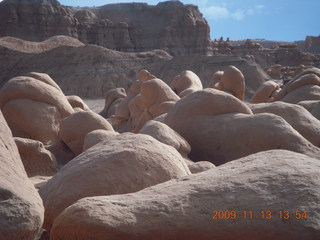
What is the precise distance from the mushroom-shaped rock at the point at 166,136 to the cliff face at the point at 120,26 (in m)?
35.9

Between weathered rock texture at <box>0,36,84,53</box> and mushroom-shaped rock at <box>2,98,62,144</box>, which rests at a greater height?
mushroom-shaped rock at <box>2,98,62,144</box>

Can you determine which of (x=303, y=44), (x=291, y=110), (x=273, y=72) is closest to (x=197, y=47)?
(x=273, y=72)

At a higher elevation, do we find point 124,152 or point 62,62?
point 124,152

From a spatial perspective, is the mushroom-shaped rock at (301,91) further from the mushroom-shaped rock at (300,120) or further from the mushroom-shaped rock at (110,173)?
the mushroom-shaped rock at (110,173)

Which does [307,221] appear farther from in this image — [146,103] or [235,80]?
[235,80]

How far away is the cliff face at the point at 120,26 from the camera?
38.8m

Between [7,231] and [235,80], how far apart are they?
26.0 ft

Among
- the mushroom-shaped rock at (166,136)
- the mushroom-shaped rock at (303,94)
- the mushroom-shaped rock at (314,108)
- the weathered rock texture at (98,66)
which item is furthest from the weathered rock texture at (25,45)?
the mushroom-shaped rock at (166,136)

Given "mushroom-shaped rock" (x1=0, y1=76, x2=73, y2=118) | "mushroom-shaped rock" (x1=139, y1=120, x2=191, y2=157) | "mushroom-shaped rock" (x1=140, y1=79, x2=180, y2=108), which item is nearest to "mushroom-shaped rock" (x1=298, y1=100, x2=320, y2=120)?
"mushroom-shaped rock" (x1=140, y1=79, x2=180, y2=108)

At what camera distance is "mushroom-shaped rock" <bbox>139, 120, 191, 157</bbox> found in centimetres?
435

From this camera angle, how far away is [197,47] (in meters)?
41.4

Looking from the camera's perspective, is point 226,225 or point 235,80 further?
point 235,80

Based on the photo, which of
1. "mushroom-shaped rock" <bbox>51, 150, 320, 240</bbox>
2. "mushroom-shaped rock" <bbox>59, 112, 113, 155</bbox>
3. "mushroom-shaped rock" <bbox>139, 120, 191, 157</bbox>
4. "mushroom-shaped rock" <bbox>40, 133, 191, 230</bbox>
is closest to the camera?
"mushroom-shaped rock" <bbox>51, 150, 320, 240</bbox>
